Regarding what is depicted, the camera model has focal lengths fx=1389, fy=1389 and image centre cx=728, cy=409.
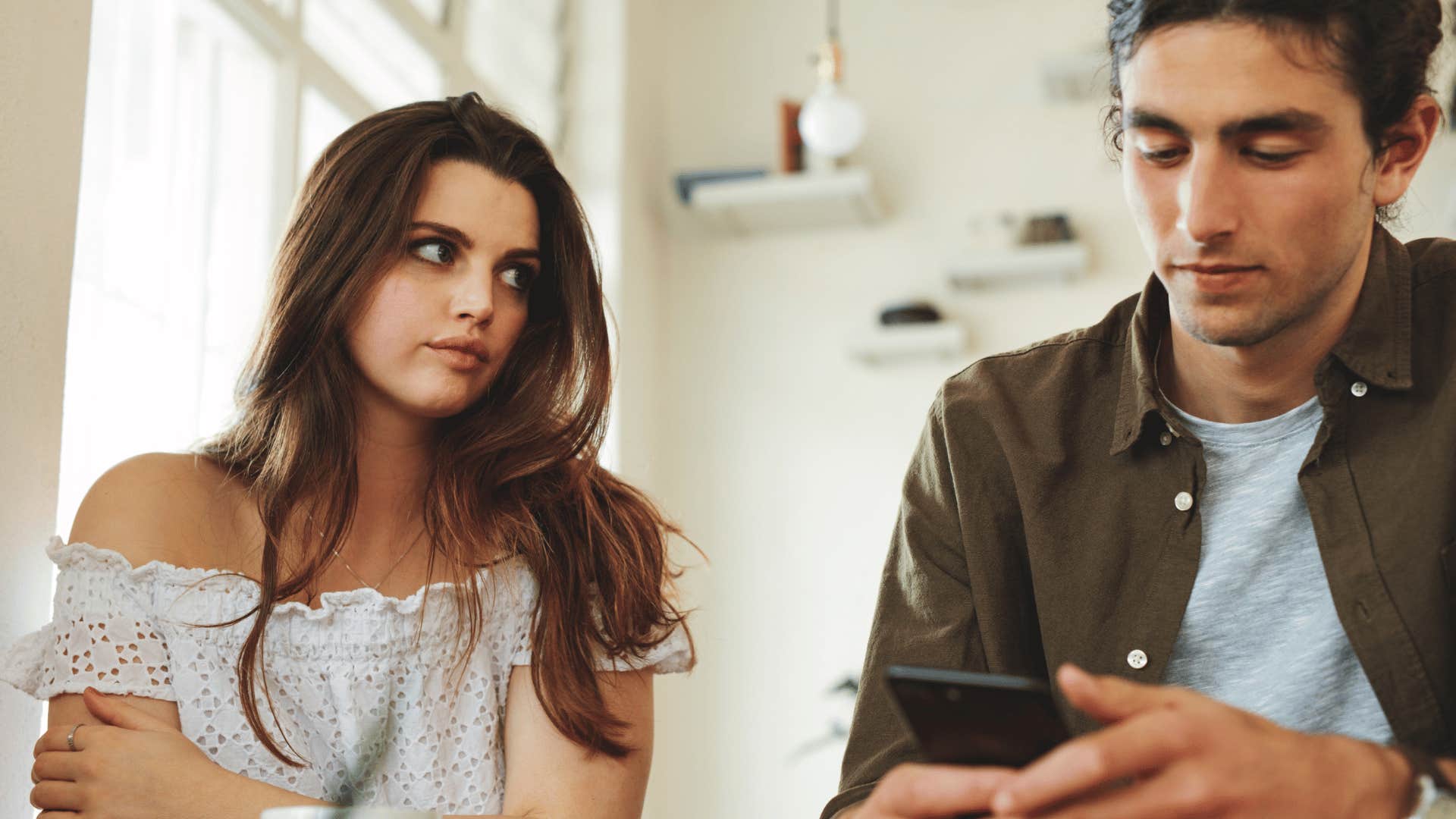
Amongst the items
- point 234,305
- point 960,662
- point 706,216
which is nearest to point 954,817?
point 960,662

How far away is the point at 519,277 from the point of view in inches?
71.5

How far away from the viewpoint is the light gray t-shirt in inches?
52.1

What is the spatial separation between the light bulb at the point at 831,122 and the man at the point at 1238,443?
2236 millimetres

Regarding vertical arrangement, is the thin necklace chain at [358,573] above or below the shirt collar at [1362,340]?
below

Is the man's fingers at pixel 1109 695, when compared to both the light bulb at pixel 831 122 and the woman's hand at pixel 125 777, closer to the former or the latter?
the woman's hand at pixel 125 777

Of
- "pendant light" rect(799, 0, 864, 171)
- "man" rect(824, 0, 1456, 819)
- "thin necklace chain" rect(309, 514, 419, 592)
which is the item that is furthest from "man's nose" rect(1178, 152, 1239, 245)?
"pendant light" rect(799, 0, 864, 171)

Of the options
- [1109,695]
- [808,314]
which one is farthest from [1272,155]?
[808,314]

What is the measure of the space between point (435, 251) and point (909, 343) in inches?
91.9

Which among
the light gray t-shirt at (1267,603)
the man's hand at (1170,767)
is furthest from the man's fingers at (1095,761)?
the light gray t-shirt at (1267,603)

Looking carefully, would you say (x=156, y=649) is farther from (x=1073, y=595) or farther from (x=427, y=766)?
(x=1073, y=595)

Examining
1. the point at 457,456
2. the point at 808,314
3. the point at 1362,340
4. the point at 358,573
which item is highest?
the point at 808,314

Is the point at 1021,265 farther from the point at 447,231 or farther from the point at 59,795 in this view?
the point at 59,795

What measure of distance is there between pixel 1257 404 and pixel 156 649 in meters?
1.17

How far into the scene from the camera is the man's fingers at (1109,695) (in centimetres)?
89
